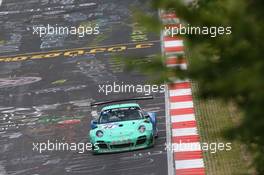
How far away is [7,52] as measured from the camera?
27781mm

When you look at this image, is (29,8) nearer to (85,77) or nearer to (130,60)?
(85,77)

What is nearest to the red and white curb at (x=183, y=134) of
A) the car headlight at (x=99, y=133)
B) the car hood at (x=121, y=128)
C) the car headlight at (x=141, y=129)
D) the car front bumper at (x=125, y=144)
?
the car front bumper at (x=125, y=144)

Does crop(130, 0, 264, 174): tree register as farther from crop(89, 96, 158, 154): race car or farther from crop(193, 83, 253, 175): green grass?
crop(89, 96, 158, 154): race car

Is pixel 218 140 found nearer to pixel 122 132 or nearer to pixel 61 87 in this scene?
pixel 122 132

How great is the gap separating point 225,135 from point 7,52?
2299 cm

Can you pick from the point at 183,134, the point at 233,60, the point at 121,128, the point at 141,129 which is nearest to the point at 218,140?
the point at 183,134

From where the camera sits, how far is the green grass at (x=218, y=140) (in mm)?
16345

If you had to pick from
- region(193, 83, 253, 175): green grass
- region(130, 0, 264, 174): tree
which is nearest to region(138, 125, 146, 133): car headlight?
region(193, 83, 253, 175): green grass

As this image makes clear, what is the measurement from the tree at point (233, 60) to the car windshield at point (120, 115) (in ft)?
41.1

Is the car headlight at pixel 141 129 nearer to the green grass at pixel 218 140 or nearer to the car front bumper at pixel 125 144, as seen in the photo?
the car front bumper at pixel 125 144

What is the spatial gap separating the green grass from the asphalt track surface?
0.95m

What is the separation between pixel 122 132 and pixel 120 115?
83 cm

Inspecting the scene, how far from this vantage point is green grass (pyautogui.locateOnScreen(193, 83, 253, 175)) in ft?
53.6

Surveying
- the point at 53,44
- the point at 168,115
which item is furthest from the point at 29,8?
the point at 168,115
